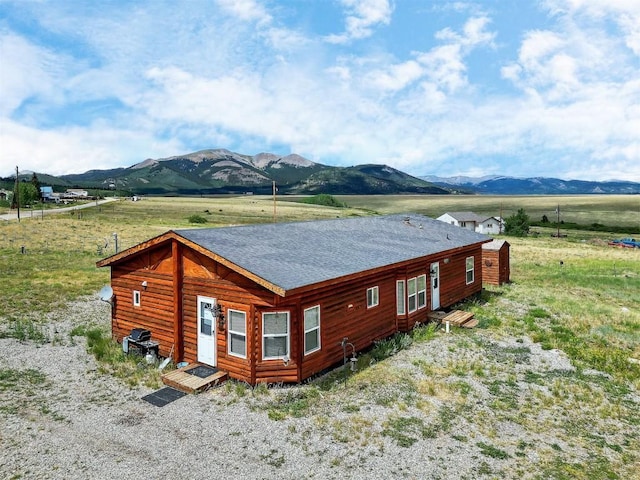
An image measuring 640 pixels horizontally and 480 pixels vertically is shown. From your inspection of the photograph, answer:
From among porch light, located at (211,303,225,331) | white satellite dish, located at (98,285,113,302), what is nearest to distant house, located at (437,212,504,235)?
white satellite dish, located at (98,285,113,302)

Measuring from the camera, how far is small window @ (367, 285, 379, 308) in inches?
639

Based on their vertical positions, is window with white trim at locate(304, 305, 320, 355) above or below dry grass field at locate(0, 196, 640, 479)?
above

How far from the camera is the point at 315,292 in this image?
13445mm

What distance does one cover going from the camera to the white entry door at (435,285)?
2055 cm

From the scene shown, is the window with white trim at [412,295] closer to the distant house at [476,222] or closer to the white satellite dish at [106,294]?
the white satellite dish at [106,294]

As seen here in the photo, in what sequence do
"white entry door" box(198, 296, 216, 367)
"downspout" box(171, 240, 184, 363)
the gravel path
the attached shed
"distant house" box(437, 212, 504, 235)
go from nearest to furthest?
the gravel path → "white entry door" box(198, 296, 216, 367) → "downspout" box(171, 240, 184, 363) → the attached shed → "distant house" box(437, 212, 504, 235)

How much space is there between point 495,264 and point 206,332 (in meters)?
21.7

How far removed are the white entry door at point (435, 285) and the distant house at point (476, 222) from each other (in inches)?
2798

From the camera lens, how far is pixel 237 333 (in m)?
13.2

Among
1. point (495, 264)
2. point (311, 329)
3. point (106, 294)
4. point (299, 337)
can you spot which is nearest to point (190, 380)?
point (299, 337)

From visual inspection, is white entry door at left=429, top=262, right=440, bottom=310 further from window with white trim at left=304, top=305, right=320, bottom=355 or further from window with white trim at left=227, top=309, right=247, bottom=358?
window with white trim at left=227, top=309, right=247, bottom=358

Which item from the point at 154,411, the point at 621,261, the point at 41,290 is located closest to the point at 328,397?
the point at 154,411

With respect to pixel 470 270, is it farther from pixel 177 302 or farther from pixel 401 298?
pixel 177 302

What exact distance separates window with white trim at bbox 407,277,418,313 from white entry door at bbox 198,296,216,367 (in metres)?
8.36
